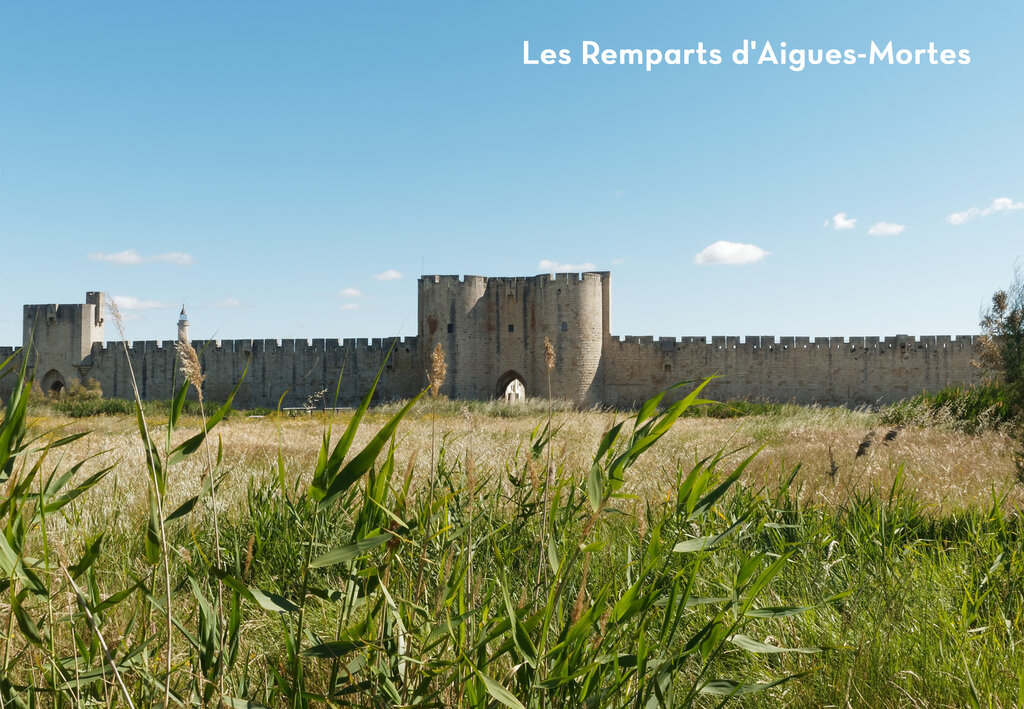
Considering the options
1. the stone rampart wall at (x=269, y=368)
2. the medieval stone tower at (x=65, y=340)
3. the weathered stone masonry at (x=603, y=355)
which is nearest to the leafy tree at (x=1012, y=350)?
the weathered stone masonry at (x=603, y=355)

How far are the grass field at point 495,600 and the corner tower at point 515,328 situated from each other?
18697 mm

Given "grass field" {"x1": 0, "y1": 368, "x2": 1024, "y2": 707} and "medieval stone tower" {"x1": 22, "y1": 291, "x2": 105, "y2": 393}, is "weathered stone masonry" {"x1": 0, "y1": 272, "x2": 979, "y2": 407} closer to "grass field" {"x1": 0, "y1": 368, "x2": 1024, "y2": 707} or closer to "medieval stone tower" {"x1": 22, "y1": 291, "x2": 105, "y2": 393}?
"medieval stone tower" {"x1": 22, "y1": 291, "x2": 105, "y2": 393}

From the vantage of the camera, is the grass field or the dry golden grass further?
the dry golden grass

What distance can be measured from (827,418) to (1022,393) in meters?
4.58

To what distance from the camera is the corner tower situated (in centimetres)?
2192

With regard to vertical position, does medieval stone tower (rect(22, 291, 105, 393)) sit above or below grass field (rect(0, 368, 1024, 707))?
above

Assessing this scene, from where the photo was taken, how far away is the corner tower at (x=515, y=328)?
2192cm

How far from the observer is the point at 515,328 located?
2255 centimetres

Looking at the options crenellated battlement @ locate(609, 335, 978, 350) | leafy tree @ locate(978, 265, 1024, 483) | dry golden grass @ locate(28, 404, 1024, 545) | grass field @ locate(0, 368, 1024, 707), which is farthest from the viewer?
crenellated battlement @ locate(609, 335, 978, 350)

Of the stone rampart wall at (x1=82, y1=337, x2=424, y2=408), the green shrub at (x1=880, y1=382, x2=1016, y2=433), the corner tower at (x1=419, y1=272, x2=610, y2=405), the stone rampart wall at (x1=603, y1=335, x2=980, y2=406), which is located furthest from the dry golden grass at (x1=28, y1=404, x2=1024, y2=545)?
the stone rampart wall at (x1=82, y1=337, x2=424, y2=408)

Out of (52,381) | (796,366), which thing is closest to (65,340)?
(52,381)

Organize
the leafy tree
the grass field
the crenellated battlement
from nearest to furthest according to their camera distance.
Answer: the grass field, the leafy tree, the crenellated battlement

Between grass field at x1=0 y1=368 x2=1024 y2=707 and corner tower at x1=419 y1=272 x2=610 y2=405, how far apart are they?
18.7 meters

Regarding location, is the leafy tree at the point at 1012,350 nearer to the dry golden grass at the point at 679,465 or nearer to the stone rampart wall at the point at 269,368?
the dry golden grass at the point at 679,465
